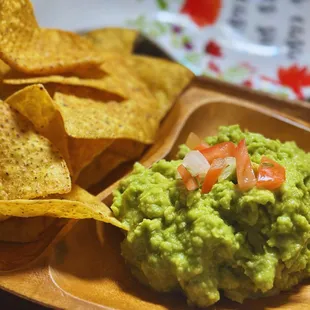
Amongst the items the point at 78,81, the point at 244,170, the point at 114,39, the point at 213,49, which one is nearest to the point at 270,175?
the point at 244,170

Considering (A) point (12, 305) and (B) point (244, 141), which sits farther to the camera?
(A) point (12, 305)

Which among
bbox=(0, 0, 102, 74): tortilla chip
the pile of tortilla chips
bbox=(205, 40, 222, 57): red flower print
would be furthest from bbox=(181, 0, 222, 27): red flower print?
bbox=(0, 0, 102, 74): tortilla chip

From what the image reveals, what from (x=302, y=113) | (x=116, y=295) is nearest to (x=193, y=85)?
(x=302, y=113)

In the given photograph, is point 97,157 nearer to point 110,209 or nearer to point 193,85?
point 110,209

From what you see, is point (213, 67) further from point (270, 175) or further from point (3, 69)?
point (270, 175)

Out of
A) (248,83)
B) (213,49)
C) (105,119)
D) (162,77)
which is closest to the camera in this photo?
(105,119)
